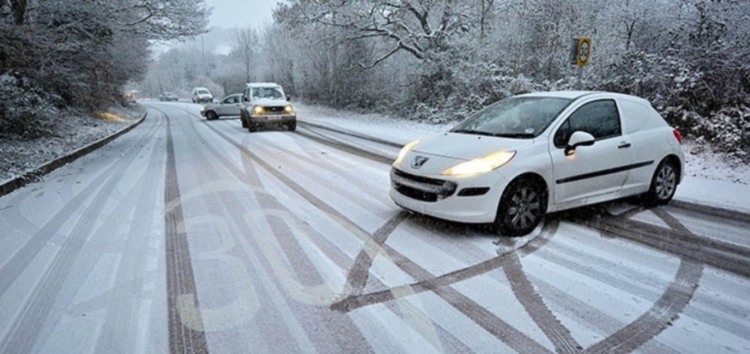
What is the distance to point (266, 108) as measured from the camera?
15.7 m

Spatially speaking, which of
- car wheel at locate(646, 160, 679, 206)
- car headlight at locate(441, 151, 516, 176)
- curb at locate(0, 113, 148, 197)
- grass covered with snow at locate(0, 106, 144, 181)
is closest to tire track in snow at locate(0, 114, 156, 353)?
curb at locate(0, 113, 148, 197)

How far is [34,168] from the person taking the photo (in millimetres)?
7824

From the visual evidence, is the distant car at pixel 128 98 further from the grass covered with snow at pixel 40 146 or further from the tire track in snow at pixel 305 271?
the tire track in snow at pixel 305 271

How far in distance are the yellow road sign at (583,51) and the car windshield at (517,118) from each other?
3775 millimetres

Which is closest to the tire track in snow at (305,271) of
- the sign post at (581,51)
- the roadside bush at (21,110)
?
the sign post at (581,51)

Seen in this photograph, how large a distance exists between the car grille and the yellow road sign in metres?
→ 5.69

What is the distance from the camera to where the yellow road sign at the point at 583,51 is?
26.7 feet

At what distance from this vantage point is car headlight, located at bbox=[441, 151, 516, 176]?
4.18m

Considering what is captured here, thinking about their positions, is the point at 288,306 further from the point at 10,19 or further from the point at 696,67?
the point at 10,19

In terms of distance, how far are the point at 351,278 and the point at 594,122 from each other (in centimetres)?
351

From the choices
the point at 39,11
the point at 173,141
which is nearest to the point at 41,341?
the point at 173,141

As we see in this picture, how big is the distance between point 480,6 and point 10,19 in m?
17.3

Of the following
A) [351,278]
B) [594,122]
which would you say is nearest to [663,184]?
[594,122]

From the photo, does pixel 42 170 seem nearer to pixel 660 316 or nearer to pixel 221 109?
pixel 660 316
